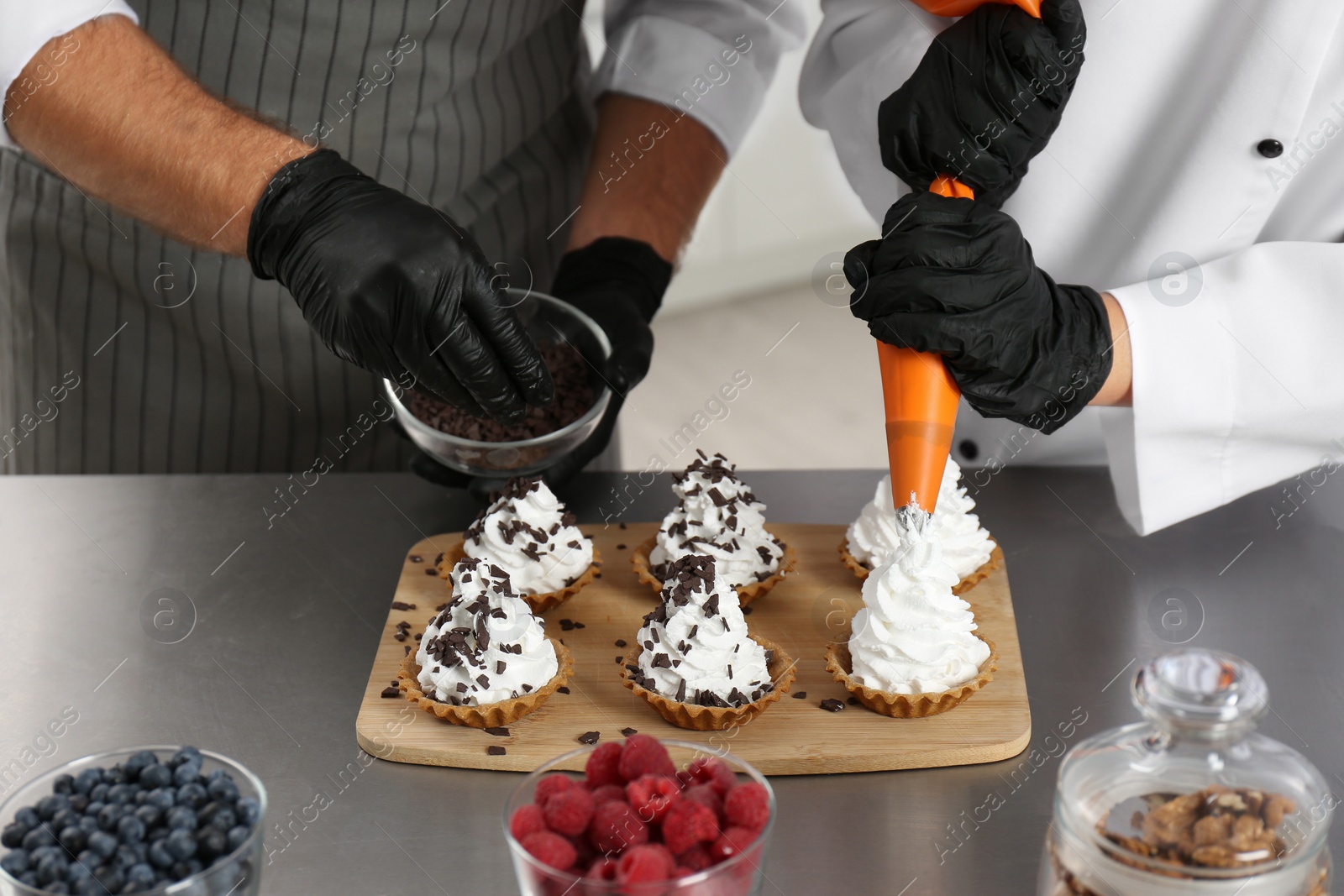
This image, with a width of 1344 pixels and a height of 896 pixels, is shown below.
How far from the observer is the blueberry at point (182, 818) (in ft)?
3.13

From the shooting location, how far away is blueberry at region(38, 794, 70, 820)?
38.5 inches

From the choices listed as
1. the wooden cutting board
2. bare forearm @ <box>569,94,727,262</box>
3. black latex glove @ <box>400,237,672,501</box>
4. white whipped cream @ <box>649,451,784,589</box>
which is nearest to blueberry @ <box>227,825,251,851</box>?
the wooden cutting board

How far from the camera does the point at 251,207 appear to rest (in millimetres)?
1609

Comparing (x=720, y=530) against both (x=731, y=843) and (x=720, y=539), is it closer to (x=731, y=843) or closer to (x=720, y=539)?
(x=720, y=539)

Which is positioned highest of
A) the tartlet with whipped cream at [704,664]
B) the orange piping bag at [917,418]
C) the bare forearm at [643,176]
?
the orange piping bag at [917,418]

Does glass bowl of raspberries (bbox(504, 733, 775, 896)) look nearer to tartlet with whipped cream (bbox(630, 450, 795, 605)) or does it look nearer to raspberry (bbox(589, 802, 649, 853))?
raspberry (bbox(589, 802, 649, 853))

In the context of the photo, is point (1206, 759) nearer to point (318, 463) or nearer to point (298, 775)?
point (298, 775)

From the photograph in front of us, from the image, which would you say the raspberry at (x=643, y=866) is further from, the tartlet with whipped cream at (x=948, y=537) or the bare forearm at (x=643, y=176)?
the bare forearm at (x=643, y=176)

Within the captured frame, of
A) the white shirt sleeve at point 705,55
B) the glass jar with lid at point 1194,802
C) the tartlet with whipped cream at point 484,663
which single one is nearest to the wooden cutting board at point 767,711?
the tartlet with whipped cream at point 484,663

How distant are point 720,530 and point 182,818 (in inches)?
34.6

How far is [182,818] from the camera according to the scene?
3.14ft

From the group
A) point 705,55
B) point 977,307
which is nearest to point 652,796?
point 977,307

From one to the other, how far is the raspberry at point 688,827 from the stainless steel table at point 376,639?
0.86 feet

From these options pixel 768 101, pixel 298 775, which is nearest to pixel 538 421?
pixel 298 775
